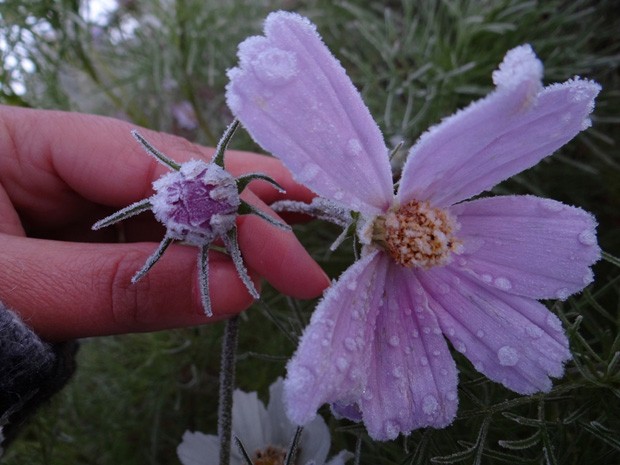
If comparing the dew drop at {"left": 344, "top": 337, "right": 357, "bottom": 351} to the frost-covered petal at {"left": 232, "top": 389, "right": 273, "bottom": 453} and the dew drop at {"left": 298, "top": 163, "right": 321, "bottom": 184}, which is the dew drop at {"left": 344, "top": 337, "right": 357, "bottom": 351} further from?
the frost-covered petal at {"left": 232, "top": 389, "right": 273, "bottom": 453}

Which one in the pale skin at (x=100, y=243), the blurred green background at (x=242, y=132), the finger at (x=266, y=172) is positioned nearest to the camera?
the pale skin at (x=100, y=243)

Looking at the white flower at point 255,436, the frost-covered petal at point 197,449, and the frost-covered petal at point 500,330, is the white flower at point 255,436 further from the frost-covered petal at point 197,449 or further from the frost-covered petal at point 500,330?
the frost-covered petal at point 500,330

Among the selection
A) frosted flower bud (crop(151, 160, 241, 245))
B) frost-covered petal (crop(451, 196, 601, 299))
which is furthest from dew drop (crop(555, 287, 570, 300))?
frosted flower bud (crop(151, 160, 241, 245))

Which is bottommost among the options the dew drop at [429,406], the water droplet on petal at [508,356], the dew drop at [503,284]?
the dew drop at [429,406]

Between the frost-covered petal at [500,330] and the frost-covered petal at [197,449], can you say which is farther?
the frost-covered petal at [197,449]

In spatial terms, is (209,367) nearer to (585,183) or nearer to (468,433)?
(468,433)

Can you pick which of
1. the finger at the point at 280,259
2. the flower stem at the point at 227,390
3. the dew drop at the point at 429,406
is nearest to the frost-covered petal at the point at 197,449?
the flower stem at the point at 227,390

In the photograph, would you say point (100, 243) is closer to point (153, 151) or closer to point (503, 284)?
point (153, 151)
